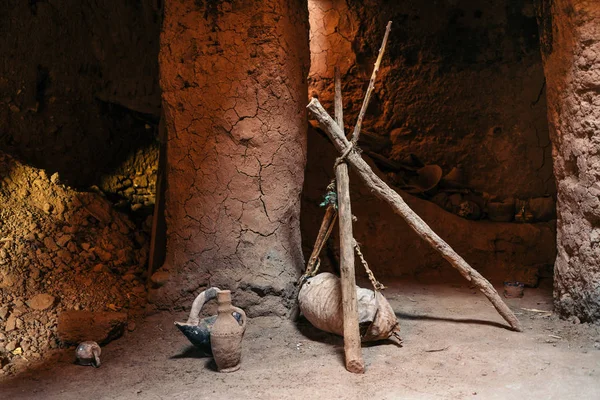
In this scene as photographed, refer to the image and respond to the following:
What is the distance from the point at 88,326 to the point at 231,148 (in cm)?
143

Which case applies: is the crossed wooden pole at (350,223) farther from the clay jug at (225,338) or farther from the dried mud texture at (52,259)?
the dried mud texture at (52,259)

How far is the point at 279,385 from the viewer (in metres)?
2.75

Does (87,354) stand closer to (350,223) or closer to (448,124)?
(350,223)

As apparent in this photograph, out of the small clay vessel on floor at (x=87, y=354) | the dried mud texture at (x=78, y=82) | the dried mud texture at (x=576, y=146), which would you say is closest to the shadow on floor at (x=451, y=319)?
the dried mud texture at (x=576, y=146)

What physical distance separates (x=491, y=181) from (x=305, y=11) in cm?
254

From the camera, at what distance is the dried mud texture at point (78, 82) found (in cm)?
427

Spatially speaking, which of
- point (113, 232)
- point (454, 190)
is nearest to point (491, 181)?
point (454, 190)

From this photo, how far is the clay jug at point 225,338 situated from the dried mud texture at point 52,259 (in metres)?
1.01

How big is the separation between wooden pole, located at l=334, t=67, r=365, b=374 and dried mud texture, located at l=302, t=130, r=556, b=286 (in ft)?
4.78

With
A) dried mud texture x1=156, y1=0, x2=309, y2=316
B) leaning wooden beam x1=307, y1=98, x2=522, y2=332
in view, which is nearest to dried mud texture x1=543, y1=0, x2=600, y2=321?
leaning wooden beam x1=307, y1=98, x2=522, y2=332

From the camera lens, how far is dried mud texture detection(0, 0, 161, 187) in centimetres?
427

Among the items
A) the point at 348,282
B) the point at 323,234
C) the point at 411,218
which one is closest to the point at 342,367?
the point at 348,282

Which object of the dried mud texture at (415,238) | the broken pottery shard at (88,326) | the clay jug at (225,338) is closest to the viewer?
the clay jug at (225,338)

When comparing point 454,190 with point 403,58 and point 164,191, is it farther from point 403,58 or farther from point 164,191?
point 164,191
